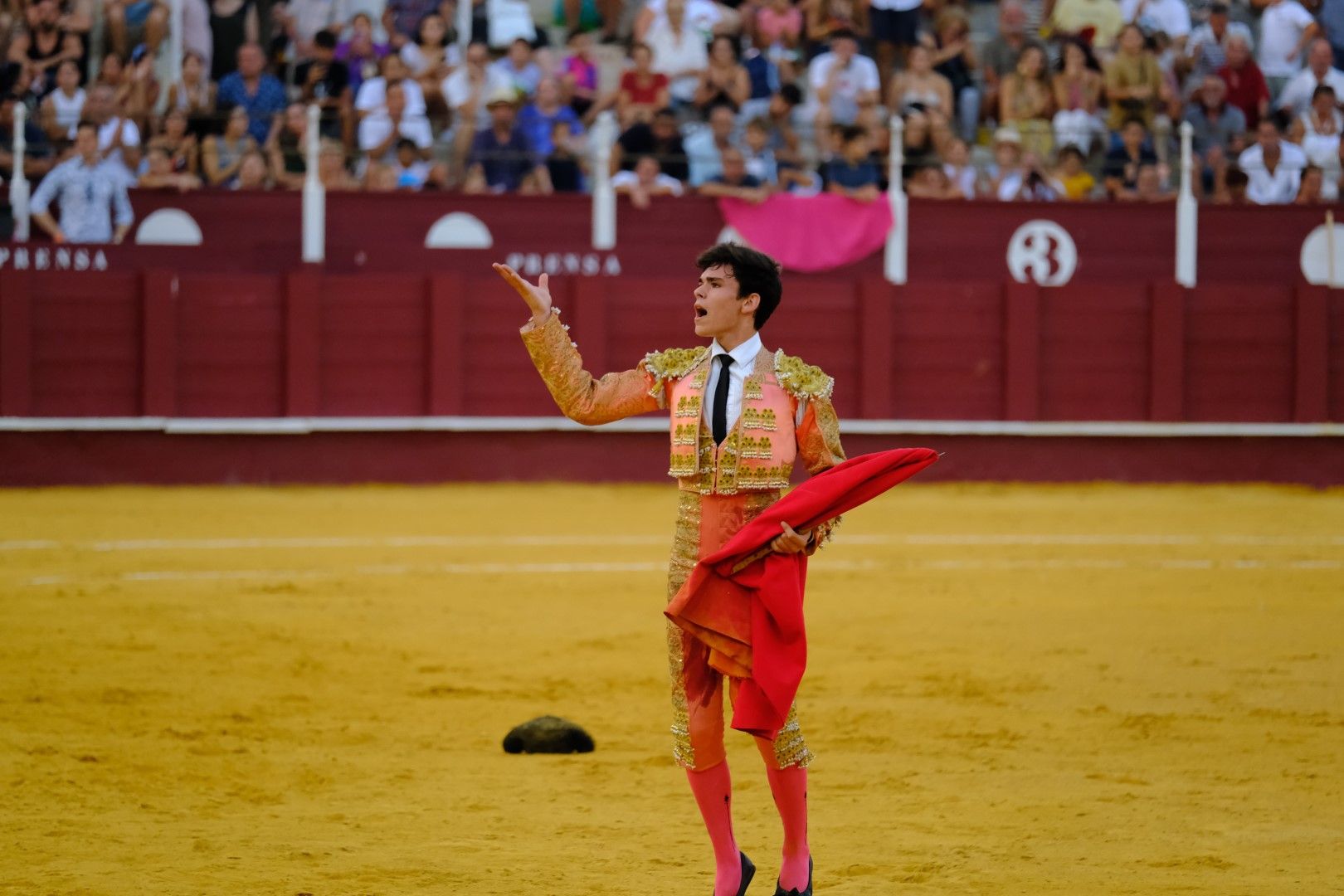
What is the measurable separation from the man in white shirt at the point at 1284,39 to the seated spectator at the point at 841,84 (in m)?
2.99

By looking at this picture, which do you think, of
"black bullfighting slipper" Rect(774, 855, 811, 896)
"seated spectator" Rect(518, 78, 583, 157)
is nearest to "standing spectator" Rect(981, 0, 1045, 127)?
"seated spectator" Rect(518, 78, 583, 157)

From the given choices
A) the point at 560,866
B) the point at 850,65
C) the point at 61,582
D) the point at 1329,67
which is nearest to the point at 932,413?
the point at 850,65

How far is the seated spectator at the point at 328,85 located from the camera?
11.7 meters

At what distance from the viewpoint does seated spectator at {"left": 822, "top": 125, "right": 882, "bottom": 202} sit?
11695 mm

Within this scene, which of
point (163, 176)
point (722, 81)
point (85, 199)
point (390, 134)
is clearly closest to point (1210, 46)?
point (722, 81)

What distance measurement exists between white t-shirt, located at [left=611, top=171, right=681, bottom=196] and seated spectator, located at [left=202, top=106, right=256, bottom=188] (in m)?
2.23

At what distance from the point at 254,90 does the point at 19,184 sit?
5.07 feet

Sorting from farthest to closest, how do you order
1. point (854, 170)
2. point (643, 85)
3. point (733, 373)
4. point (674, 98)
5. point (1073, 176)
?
1. point (1073, 176)
2. point (674, 98)
3. point (643, 85)
4. point (854, 170)
5. point (733, 373)

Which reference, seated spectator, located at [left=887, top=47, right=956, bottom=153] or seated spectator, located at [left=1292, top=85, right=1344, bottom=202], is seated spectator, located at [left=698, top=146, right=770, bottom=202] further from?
seated spectator, located at [left=1292, top=85, right=1344, bottom=202]

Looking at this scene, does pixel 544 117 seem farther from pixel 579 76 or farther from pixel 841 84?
pixel 841 84

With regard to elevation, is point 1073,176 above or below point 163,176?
above

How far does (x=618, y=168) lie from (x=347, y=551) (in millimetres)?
4120

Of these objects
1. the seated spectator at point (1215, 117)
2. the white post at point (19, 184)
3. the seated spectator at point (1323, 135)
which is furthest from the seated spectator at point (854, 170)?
the white post at point (19, 184)

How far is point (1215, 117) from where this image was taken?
488 inches
